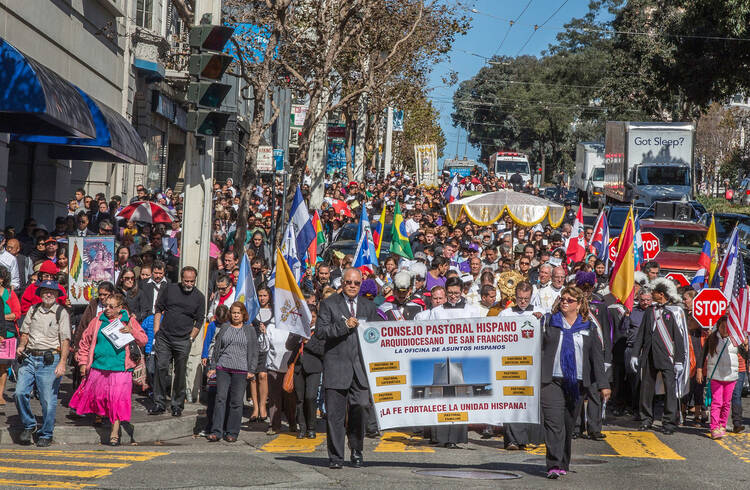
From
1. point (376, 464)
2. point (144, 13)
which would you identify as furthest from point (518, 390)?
point (144, 13)

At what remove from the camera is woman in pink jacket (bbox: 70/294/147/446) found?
38.0ft

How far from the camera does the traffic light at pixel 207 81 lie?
13.1 meters

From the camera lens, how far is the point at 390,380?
1035 centimetres

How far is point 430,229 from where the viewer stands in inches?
822

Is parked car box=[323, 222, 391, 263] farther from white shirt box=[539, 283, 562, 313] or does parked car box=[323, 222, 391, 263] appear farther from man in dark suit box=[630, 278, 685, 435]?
man in dark suit box=[630, 278, 685, 435]

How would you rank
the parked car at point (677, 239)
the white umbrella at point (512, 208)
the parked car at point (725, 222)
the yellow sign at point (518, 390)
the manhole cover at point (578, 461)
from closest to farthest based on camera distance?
the yellow sign at point (518, 390) < the manhole cover at point (578, 461) < the parked car at point (677, 239) < the white umbrella at point (512, 208) < the parked car at point (725, 222)

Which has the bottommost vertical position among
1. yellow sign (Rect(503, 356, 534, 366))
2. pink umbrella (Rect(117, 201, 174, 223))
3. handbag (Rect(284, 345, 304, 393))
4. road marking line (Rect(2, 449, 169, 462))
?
road marking line (Rect(2, 449, 169, 462))

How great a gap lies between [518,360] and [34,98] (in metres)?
8.34

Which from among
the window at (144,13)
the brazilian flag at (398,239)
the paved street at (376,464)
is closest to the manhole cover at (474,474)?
the paved street at (376,464)

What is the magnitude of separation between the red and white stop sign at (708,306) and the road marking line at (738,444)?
1577mm

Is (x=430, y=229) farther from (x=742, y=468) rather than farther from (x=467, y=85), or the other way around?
(x=467, y=85)

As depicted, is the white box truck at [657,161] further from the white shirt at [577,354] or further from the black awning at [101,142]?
the white shirt at [577,354]

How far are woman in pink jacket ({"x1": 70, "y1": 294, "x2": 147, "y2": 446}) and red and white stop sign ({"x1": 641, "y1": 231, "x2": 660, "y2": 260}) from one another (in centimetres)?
1265

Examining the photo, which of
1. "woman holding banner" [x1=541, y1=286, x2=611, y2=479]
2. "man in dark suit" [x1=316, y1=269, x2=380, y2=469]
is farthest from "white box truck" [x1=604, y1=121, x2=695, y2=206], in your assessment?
"man in dark suit" [x1=316, y1=269, x2=380, y2=469]
